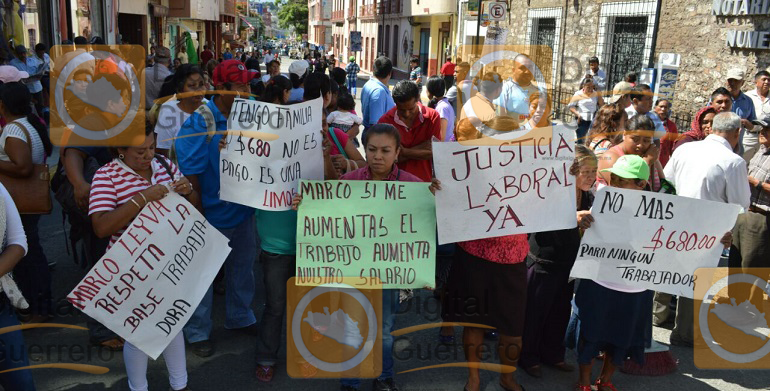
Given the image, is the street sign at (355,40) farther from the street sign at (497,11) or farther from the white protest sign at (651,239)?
the white protest sign at (651,239)

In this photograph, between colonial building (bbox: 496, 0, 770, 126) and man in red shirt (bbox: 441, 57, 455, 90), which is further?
man in red shirt (bbox: 441, 57, 455, 90)

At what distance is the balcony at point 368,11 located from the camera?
48.8 meters

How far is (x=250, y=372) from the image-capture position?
4.22 m

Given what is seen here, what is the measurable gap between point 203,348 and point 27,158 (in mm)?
1781

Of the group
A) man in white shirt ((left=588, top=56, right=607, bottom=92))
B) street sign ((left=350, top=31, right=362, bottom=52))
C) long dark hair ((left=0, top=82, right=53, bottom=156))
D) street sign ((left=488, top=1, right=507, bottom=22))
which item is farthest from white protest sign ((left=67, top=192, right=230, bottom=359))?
street sign ((left=350, top=31, right=362, bottom=52))

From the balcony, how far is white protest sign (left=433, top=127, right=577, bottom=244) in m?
46.7

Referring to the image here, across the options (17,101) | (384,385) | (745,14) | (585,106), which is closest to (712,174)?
(384,385)

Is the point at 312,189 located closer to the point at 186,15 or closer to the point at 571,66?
the point at 571,66

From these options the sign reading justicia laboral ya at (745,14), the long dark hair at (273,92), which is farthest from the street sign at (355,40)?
the long dark hair at (273,92)

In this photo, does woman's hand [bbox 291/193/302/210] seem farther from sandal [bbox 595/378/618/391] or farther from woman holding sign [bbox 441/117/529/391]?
sandal [bbox 595/378/618/391]

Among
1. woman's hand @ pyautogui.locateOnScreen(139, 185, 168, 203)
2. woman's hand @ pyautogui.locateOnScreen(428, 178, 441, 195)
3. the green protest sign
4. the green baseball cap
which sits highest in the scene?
the green baseball cap

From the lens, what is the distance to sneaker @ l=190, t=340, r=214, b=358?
4379 mm

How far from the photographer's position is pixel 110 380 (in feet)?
13.2

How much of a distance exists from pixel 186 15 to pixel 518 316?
27048mm
